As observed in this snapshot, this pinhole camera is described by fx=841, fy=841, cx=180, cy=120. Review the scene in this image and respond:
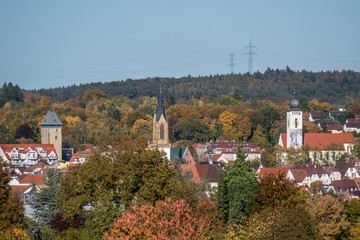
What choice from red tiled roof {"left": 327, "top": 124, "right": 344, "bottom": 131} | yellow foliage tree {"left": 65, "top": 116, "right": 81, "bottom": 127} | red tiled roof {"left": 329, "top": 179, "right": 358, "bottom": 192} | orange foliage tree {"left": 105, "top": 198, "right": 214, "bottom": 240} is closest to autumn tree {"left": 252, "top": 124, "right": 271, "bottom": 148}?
red tiled roof {"left": 327, "top": 124, "right": 344, "bottom": 131}

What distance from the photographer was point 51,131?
10575cm

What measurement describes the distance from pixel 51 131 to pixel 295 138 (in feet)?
100

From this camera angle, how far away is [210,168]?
3201 inches

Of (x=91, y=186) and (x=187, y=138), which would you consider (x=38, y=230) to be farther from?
(x=187, y=138)

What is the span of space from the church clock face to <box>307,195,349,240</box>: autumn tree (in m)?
54.4

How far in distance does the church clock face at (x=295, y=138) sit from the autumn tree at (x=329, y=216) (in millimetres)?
54435

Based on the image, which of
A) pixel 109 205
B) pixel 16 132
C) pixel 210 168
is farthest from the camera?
pixel 16 132

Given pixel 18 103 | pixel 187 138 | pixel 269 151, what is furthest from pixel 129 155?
pixel 18 103

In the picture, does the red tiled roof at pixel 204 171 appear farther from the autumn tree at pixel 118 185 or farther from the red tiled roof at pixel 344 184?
the autumn tree at pixel 118 185

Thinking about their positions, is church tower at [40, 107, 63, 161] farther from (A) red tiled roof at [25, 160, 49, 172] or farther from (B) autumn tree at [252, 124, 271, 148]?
(B) autumn tree at [252, 124, 271, 148]

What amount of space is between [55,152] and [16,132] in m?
9.75

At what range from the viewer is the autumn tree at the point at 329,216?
1654 inches

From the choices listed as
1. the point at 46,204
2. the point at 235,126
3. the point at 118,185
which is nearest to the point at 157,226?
the point at 118,185

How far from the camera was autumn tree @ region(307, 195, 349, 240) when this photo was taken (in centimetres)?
4200
